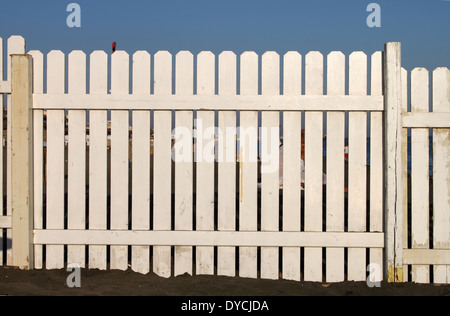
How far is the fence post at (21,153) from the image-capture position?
13.5 feet

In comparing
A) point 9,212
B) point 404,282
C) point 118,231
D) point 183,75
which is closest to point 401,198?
point 404,282

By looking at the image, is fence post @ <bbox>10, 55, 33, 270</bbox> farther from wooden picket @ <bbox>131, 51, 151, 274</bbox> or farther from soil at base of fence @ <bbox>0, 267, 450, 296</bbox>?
wooden picket @ <bbox>131, 51, 151, 274</bbox>

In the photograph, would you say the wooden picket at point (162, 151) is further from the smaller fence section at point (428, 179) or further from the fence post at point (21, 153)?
the smaller fence section at point (428, 179)

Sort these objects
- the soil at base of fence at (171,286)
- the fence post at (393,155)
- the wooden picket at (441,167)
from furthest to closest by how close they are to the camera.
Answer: the wooden picket at (441,167) < the fence post at (393,155) < the soil at base of fence at (171,286)

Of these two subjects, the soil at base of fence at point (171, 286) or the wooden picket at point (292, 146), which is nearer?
the soil at base of fence at point (171, 286)

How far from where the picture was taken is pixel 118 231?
412 centimetres

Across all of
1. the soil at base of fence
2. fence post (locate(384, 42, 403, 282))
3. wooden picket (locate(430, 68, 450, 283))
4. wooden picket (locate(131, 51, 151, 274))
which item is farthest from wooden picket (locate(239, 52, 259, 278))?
wooden picket (locate(430, 68, 450, 283))

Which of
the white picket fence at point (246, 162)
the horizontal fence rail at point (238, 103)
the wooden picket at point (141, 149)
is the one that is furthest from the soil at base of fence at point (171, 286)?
the horizontal fence rail at point (238, 103)

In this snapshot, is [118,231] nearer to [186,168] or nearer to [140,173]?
[140,173]

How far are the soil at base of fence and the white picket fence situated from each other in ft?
0.38

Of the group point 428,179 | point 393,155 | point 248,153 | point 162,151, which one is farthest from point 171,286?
point 428,179

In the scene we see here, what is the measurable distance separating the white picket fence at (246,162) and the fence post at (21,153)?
0.09ft

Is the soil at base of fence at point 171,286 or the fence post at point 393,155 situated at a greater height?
the fence post at point 393,155
